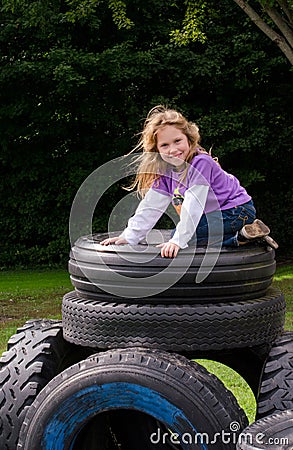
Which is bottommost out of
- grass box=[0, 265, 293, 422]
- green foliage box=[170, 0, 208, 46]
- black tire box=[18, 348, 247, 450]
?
grass box=[0, 265, 293, 422]

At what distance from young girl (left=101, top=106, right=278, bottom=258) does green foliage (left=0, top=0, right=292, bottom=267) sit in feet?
33.3

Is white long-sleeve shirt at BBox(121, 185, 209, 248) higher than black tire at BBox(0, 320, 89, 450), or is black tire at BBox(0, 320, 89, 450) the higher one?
white long-sleeve shirt at BBox(121, 185, 209, 248)

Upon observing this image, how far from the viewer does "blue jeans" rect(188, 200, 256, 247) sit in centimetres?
385

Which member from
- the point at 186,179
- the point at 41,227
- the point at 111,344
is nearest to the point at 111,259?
the point at 111,344

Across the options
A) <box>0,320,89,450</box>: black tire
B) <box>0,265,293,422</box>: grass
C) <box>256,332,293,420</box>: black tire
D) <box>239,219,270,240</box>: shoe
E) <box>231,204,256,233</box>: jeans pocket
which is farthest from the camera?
<box>0,265,293,422</box>: grass

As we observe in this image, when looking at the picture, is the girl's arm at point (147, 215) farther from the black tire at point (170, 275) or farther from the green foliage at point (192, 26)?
the green foliage at point (192, 26)

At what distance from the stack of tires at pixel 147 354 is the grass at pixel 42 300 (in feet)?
5.50

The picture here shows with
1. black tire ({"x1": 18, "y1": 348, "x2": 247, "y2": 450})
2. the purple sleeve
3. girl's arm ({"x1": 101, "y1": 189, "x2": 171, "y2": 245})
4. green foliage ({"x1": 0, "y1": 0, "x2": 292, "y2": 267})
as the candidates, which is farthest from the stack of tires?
green foliage ({"x1": 0, "y1": 0, "x2": 292, "y2": 267})

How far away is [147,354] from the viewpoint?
129 inches

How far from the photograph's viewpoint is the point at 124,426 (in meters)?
3.98

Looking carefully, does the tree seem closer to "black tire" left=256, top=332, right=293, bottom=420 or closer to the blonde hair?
the blonde hair

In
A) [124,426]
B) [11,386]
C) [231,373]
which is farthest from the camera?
[231,373]

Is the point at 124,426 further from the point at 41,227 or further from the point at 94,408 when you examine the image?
the point at 41,227

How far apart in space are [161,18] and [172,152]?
11.7m
